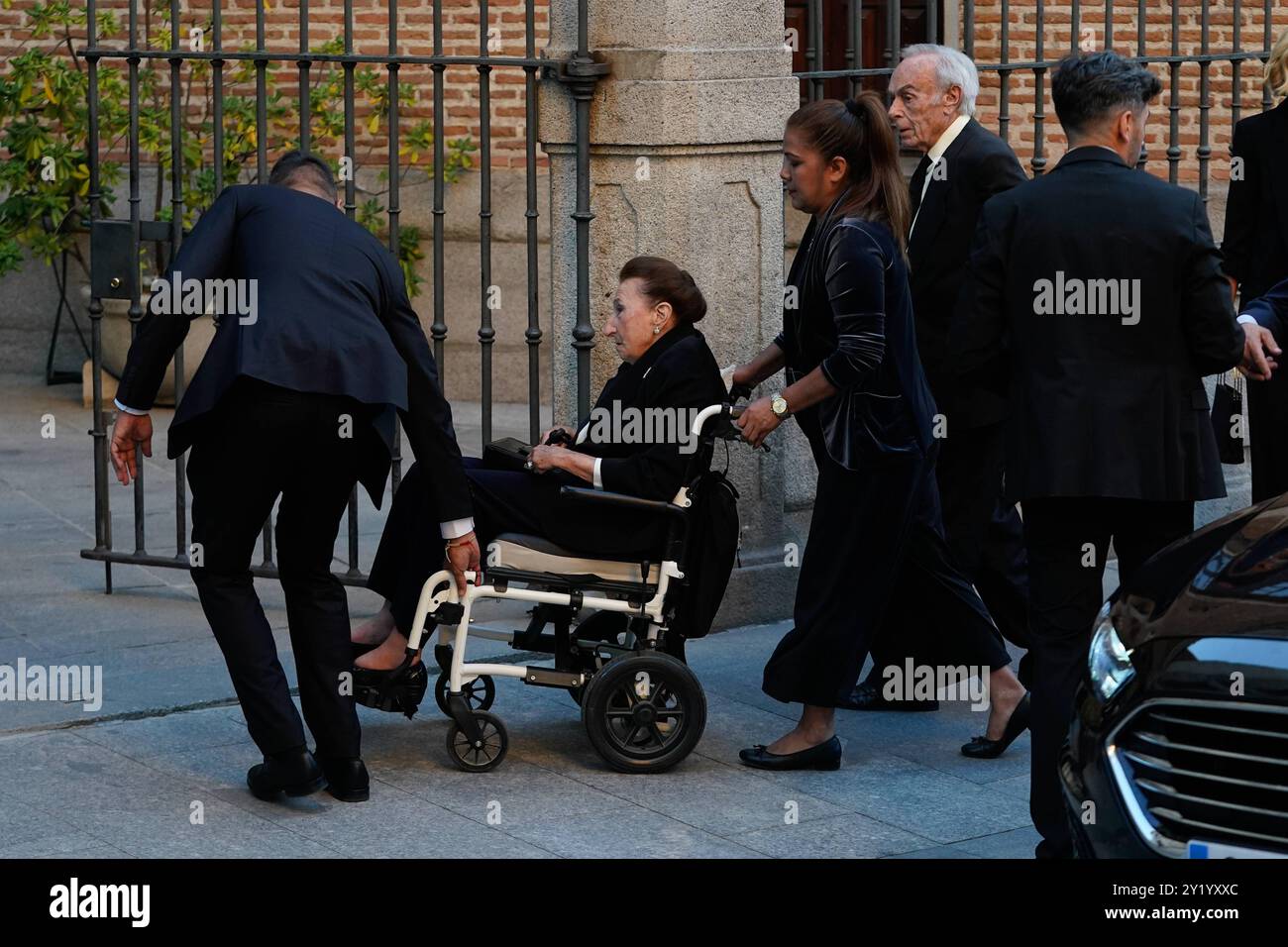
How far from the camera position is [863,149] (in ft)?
19.0

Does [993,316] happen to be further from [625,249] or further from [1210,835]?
[625,249]

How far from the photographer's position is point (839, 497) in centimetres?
586

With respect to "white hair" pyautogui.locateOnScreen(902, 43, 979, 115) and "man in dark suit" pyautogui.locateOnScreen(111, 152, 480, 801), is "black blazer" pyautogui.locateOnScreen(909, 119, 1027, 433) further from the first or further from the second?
"man in dark suit" pyautogui.locateOnScreen(111, 152, 480, 801)

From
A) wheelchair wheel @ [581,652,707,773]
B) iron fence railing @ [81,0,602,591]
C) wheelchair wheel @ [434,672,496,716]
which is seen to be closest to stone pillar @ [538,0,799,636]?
iron fence railing @ [81,0,602,591]

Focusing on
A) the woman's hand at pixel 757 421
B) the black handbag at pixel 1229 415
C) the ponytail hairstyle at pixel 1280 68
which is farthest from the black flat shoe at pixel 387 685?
the ponytail hairstyle at pixel 1280 68

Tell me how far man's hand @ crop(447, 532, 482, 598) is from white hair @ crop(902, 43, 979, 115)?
1995mm

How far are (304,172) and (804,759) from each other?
2.14m

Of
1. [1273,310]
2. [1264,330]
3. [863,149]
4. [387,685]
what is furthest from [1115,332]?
[387,685]

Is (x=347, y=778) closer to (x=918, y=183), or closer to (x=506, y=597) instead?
(x=506, y=597)

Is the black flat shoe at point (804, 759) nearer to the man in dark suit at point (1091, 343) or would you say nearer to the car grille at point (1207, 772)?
the man in dark suit at point (1091, 343)

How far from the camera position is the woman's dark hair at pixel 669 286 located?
19.5 feet

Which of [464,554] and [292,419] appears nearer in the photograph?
[292,419]

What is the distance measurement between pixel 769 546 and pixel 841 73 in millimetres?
1733
